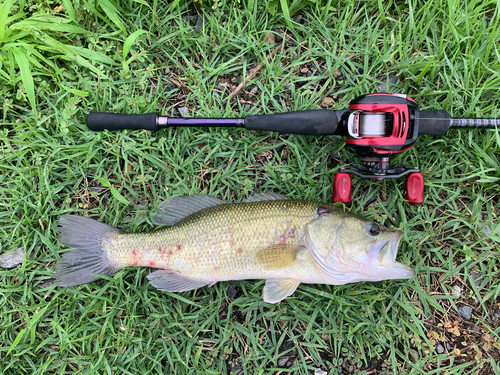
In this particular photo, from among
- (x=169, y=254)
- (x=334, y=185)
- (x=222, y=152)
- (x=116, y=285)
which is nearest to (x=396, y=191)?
(x=334, y=185)

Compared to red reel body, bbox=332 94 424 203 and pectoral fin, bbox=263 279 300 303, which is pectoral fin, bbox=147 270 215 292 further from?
red reel body, bbox=332 94 424 203

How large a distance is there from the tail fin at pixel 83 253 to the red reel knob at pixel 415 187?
2.76m

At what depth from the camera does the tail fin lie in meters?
3.05

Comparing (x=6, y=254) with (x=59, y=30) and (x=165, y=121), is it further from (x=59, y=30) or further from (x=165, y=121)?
(x=59, y=30)

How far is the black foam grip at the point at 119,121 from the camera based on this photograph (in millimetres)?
3084

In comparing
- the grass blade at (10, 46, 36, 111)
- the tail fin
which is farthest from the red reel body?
the grass blade at (10, 46, 36, 111)

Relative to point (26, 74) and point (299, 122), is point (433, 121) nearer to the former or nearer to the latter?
point (299, 122)

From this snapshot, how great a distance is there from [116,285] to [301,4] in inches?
134

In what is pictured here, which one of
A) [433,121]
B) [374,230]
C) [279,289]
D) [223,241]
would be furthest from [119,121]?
[433,121]

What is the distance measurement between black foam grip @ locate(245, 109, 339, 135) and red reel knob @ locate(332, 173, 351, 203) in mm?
423

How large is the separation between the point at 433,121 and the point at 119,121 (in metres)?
2.89

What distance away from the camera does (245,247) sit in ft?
9.17

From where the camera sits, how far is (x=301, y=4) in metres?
3.33

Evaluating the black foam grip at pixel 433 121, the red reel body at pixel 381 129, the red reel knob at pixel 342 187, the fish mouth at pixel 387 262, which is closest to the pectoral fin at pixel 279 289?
the fish mouth at pixel 387 262
